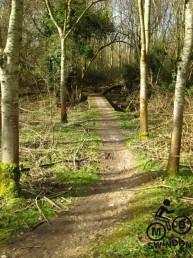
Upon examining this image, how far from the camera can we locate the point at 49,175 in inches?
350

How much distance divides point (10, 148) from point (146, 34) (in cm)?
689

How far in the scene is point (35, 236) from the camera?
6.21 m

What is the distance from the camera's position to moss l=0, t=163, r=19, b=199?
23.9 feet

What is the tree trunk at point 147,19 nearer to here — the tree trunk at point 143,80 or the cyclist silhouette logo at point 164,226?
the tree trunk at point 143,80

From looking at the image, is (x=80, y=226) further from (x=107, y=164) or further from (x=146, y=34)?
(x=146, y=34)

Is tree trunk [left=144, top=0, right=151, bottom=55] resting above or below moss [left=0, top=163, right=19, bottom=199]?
above

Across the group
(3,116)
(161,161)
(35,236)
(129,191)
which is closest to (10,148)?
(3,116)

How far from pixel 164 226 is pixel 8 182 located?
303 cm

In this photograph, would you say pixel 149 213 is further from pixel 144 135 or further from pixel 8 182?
pixel 144 135

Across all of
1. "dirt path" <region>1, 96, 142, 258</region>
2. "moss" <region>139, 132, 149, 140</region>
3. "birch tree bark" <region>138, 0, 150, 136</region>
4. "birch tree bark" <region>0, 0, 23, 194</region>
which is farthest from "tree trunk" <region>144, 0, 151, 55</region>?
"birch tree bark" <region>0, 0, 23, 194</region>

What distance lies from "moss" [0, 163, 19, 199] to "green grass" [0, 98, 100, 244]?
0.48 ft

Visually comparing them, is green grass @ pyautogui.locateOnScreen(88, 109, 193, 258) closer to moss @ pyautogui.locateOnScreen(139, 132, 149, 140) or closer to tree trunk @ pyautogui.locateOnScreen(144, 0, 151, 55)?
moss @ pyautogui.locateOnScreen(139, 132, 149, 140)

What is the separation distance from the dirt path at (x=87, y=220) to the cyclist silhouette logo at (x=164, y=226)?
66cm

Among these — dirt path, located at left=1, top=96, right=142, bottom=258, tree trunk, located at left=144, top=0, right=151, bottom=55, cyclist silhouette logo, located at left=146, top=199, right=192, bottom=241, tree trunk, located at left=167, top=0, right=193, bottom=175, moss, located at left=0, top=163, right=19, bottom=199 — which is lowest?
dirt path, located at left=1, top=96, right=142, bottom=258
